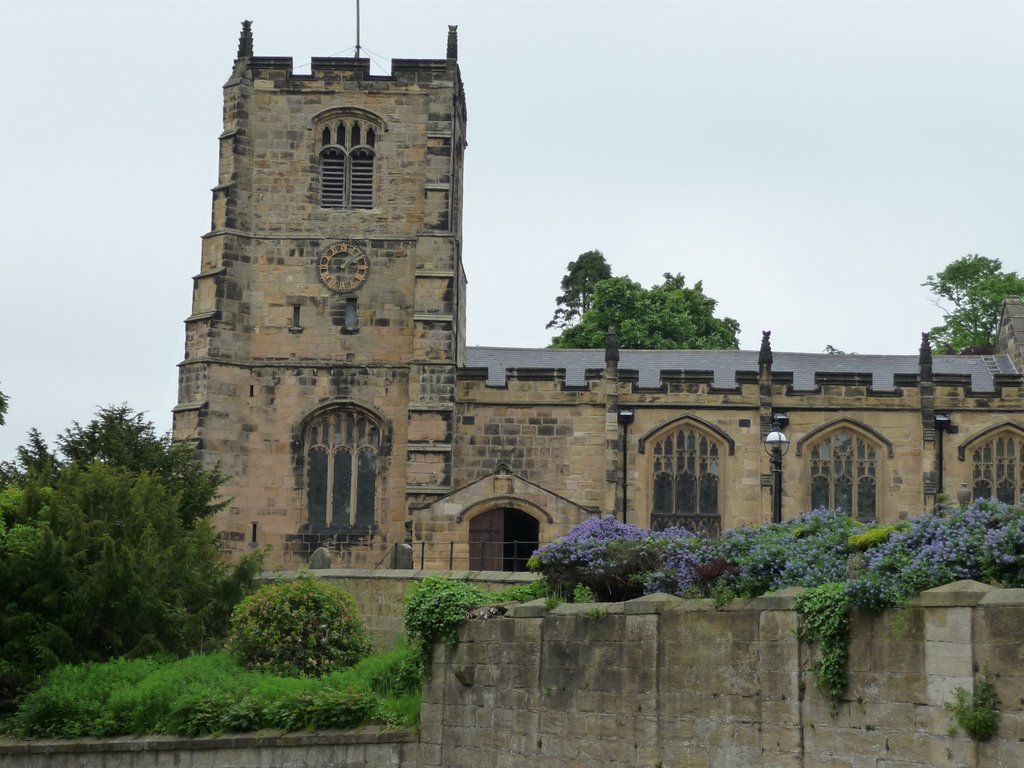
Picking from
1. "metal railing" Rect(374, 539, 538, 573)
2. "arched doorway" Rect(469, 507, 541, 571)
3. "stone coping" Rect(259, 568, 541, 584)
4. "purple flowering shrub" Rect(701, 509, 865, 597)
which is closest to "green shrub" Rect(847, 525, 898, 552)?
"purple flowering shrub" Rect(701, 509, 865, 597)

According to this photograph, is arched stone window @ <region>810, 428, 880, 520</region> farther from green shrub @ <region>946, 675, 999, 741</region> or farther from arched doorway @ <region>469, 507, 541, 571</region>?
green shrub @ <region>946, 675, 999, 741</region>

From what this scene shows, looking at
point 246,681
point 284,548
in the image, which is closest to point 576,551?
point 246,681

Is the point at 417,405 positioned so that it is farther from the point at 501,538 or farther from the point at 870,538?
the point at 870,538

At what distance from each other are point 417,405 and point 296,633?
50.5ft

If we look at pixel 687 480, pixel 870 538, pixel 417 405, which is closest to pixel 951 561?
pixel 870 538

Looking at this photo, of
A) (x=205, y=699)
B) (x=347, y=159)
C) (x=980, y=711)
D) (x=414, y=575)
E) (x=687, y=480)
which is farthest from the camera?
(x=347, y=159)

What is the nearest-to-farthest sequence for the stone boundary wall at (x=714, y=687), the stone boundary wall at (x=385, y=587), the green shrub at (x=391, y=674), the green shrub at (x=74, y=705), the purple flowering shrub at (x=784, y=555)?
the stone boundary wall at (x=714, y=687), the purple flowering shrub at (x=784, y=555), the green shrub at (x=391, y=674), the green shrub at (x=74, y=705), the stone boundary wall at (x=385, y=587)

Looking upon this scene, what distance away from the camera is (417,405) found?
144 ft

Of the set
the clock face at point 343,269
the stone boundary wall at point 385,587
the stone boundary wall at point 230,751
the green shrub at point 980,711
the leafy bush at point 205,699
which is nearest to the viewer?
the green shrub at point 980,711

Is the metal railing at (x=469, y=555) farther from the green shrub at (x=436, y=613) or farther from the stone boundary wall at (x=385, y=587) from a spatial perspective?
the green shrub at (x=436, y=613)

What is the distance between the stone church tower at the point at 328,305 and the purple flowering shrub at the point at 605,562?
1781 cm

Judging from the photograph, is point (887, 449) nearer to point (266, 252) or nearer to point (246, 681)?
point (266, 252)

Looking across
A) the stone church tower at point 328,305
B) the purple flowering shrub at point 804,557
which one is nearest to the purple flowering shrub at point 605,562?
the purple flowering shrub at point 804,557

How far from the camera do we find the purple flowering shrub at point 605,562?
24.1 meters
